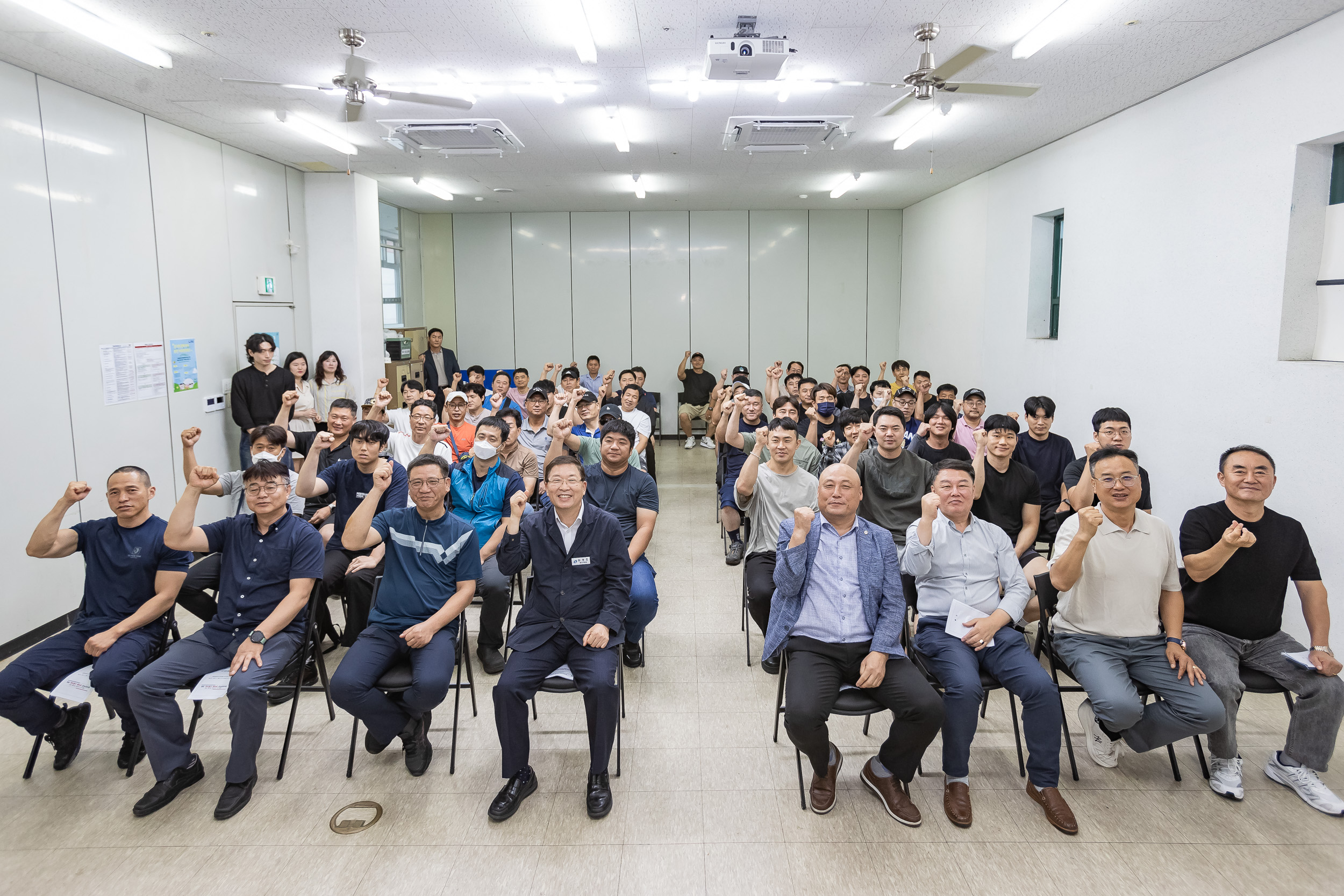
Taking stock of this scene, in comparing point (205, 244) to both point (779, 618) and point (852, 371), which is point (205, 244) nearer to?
point (779, 618)

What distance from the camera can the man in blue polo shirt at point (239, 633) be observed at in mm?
3139

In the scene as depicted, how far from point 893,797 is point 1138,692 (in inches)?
45.4

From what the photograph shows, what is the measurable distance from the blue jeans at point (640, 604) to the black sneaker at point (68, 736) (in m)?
2.54

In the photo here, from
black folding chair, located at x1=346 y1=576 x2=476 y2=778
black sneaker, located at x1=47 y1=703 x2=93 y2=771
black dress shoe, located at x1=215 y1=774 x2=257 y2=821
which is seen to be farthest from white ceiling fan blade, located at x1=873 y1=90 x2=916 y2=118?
black sneaker, located at x1=47 y1=703 x2=93 y2=771

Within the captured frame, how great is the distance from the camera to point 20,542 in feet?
15.6

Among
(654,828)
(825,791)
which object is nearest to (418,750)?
(654,828)

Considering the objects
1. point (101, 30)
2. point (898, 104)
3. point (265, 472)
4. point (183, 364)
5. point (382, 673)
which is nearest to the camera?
point (382, 673)

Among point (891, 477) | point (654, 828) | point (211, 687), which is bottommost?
point (654, 828)

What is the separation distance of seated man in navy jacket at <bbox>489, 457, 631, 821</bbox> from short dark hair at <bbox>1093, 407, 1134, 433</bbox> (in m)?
3.08

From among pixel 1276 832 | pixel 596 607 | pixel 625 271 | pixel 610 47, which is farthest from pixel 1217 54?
pixel 625 271

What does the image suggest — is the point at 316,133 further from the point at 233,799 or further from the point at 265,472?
the point at 233,799

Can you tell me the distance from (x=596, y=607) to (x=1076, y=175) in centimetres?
623

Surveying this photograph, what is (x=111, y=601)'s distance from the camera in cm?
348

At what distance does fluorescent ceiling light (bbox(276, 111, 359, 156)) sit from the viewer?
6.26 m
